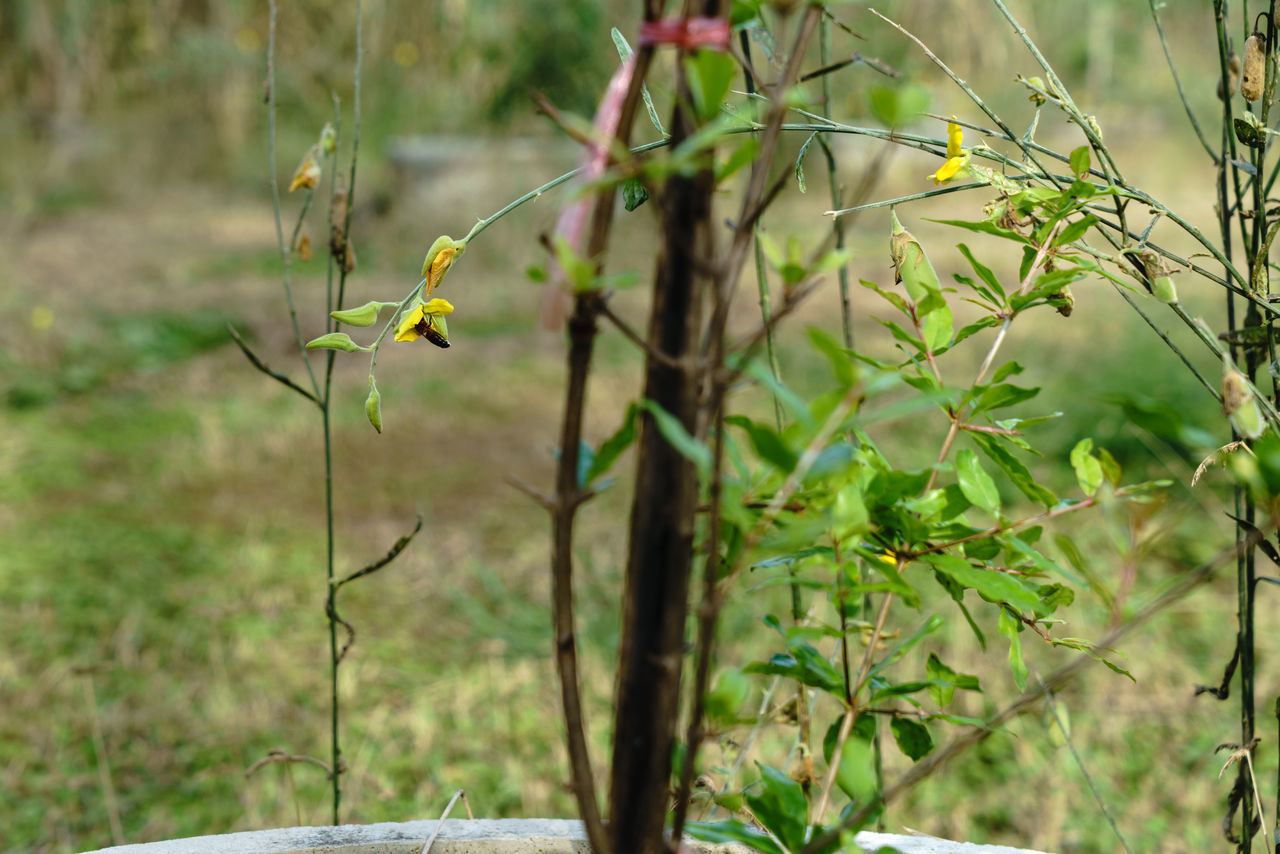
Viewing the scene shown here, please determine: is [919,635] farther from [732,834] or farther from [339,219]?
[339,219]

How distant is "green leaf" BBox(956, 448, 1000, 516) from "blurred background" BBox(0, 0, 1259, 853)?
0.06 meters

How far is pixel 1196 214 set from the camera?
5605 mm

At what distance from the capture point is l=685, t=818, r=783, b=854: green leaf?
504 millimetres

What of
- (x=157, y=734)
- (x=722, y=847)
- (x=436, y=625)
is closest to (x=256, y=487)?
(x=436, y=625)

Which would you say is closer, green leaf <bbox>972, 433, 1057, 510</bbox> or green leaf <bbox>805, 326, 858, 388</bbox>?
green leaf <bbox>805, 326, 858, 388</bbox>

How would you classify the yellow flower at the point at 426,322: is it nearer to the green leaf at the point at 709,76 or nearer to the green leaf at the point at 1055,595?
the green leaf at the point at 709,76

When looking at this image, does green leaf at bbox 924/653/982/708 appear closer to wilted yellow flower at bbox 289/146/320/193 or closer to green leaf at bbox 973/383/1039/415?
green leaf at bbox 973/383/1039/415

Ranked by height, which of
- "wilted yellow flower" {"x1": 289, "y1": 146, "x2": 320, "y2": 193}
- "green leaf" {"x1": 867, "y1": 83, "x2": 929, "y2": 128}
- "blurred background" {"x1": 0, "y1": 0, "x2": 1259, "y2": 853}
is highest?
"wilted yellow flower" {"x1": 289, "y1": 146, "x2": 320, "y2": 193}

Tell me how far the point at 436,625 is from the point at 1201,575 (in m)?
1.96

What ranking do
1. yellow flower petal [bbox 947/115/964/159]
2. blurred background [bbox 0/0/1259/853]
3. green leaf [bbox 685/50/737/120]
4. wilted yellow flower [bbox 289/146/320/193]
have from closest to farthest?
green leaf [bbox 685/50/737/120] < yellow flower petal [bbox 947/115/964/159] < wilted yellow flower [bbox 289/146/320/193] < blurred background [bbox 0/0/1259/853]

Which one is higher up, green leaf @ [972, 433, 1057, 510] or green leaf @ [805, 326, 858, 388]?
green leaf @ [805, 326, 858, 388]

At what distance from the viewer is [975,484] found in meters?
0.56

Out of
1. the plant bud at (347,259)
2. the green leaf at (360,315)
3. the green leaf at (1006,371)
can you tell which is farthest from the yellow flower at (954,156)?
the plant bud at (347,259)

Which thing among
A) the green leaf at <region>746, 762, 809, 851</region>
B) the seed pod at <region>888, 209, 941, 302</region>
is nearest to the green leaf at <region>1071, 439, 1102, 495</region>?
the seed pod at <region>888, 209, 941, 302</region>
